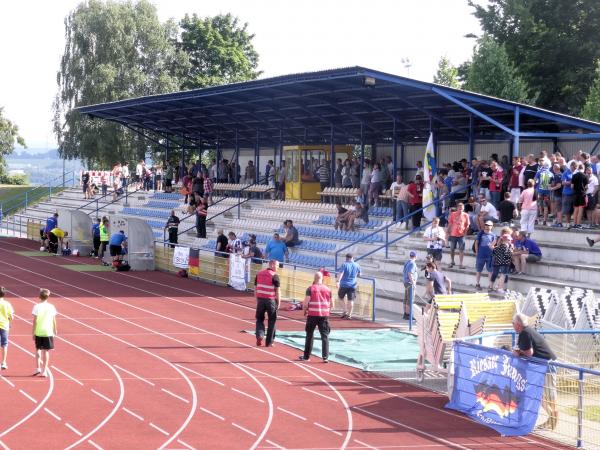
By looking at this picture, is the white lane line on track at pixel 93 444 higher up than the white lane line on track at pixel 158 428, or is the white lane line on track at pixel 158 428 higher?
the white lane line on track at pixel 93 444

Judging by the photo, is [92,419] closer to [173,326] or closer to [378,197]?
[173,326]

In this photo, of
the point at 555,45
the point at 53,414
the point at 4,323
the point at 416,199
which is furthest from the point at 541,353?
the point at 555,45

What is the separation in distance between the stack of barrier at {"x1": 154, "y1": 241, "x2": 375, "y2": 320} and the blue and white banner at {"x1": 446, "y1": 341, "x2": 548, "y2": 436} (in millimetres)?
9554

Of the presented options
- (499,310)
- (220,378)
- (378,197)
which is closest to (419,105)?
(378,197)

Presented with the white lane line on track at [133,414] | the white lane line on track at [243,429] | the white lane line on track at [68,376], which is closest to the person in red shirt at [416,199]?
the white lane line on track at [68,376]

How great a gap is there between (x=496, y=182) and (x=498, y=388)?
46.8ft

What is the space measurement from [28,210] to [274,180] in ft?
78.7

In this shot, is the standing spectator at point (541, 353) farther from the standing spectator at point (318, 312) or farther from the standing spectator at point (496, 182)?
the standing spectator at point (496, 182)

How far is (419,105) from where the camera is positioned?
32688 mm

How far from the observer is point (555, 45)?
54312 millimetres

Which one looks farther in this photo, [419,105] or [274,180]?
[274,180]

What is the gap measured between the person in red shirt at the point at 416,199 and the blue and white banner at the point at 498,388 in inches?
621

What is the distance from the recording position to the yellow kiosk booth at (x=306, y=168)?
4222 cm

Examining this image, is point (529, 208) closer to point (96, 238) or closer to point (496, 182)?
point (496, 182)
